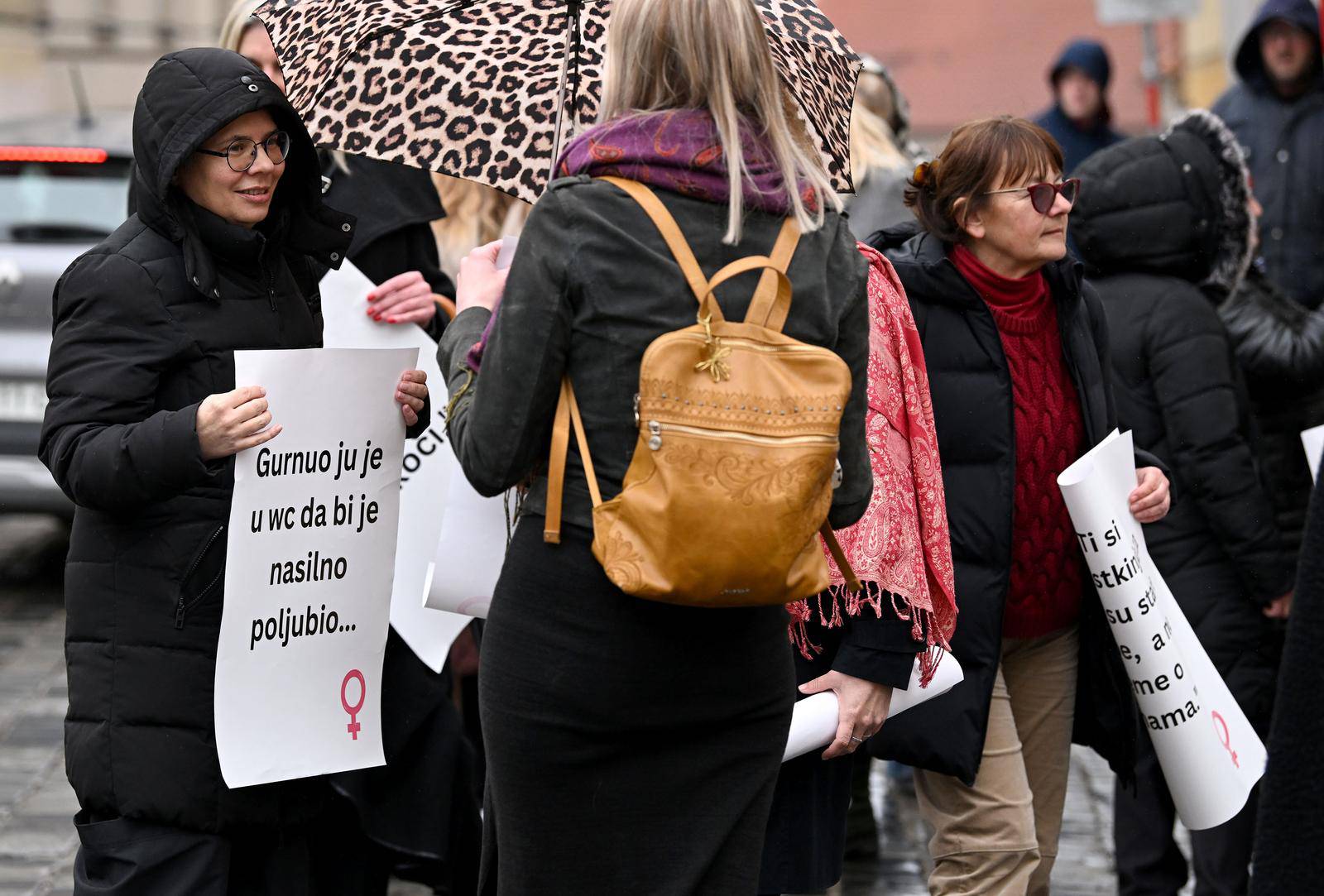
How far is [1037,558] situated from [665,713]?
1397 mm

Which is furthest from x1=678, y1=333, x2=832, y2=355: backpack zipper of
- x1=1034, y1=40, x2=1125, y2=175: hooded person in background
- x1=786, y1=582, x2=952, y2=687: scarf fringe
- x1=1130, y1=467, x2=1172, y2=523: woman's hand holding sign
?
x1=1034, y1=40, x2=1125, y2=175: hooded person in background

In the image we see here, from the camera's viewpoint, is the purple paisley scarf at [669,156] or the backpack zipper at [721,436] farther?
the purple paisley scarf at [669,156]

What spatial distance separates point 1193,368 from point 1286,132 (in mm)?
3628

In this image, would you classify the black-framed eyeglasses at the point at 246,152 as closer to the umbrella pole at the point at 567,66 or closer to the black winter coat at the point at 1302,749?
the umbrella pole at the point at 567,66

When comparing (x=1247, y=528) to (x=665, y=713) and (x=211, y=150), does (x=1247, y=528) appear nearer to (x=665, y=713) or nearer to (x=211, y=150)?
(x=665, y=713)

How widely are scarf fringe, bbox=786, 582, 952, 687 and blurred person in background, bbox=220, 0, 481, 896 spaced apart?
3.03 ft

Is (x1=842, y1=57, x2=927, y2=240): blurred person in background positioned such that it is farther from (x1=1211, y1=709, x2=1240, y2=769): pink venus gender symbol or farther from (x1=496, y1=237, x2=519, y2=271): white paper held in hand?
(x1=496, y1=237, x2=519, y2=271): white paper held in hand

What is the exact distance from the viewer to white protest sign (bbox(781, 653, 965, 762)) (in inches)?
129

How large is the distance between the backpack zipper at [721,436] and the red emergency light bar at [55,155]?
21.6 feet

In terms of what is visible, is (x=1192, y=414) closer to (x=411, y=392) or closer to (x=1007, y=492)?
(x=1007, y=492)

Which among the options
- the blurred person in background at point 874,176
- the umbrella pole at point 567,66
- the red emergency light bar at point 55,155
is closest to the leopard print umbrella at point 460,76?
the umbrella pole at point 567,66

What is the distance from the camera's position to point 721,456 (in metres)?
2.52

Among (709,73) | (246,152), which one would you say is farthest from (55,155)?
(709,73)

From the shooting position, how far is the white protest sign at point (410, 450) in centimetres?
437
